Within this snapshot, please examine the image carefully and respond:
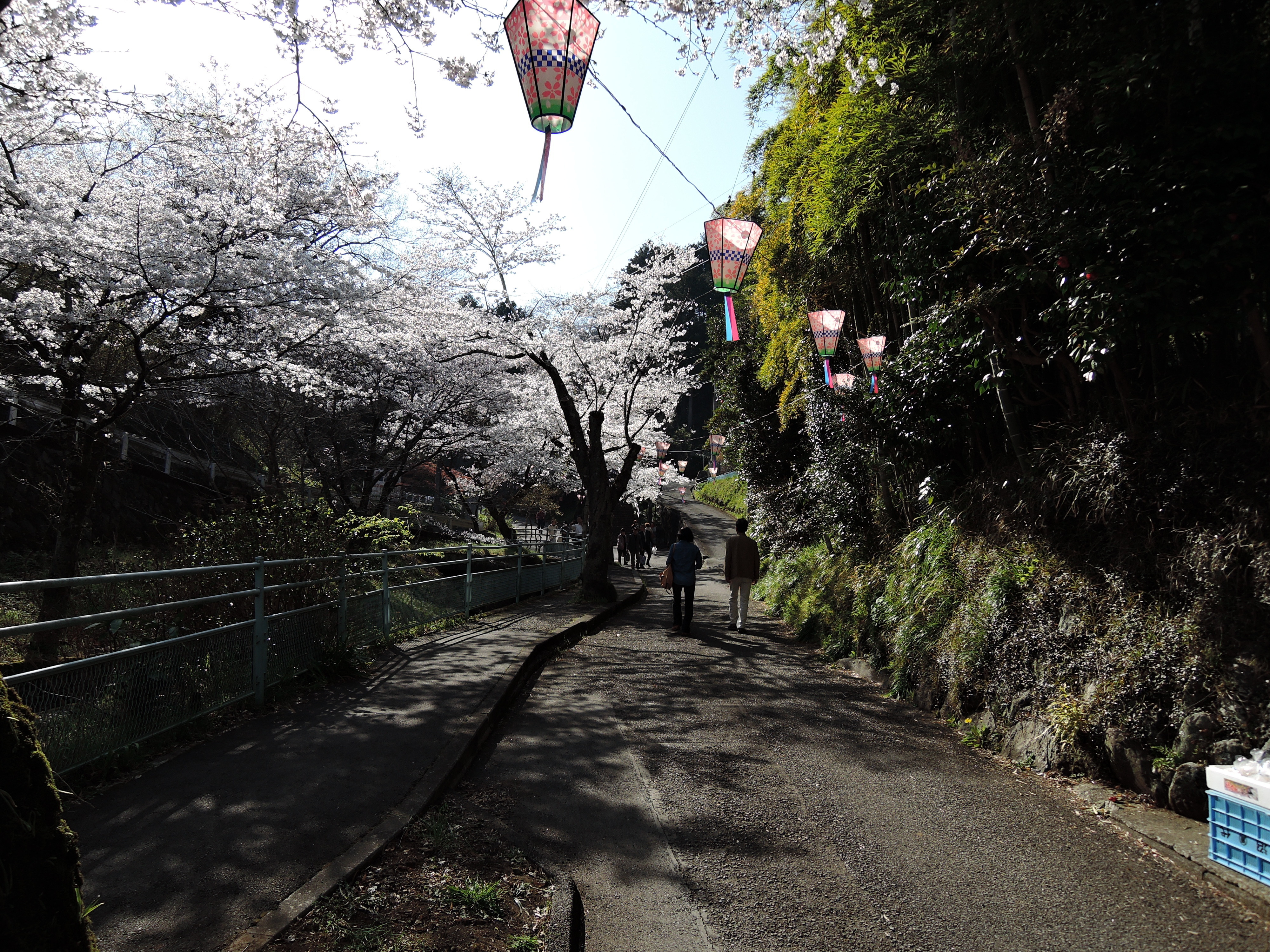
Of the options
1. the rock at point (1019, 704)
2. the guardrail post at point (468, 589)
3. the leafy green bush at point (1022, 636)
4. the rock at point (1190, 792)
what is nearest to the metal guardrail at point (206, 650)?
the guardrail post at point (468, 589)

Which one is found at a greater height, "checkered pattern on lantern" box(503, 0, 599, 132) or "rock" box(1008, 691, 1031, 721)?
"checkered pattern on lantern" box(503, 0, 599, 132)

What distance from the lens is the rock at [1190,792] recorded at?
3.87 m

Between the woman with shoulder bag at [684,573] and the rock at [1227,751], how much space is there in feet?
24.5

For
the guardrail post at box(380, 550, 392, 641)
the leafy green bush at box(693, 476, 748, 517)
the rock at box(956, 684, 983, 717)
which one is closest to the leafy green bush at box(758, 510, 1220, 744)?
the rock at box(956, 684, 983, 717)

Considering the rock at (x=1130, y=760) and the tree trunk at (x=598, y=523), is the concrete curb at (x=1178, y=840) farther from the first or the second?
the tree trunk at (x=598, y=523)

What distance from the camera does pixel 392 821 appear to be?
12.4 feet

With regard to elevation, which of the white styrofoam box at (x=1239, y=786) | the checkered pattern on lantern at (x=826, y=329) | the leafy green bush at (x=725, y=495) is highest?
the checkered pattern on lantern at (x=826, y=329)

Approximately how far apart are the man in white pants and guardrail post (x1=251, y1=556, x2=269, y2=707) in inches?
252

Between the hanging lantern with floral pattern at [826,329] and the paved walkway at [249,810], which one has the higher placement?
the hanging lantern with floral pattern at [826,329]

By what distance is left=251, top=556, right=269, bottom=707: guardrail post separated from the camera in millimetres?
5773

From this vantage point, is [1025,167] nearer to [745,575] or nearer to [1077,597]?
[1077,597]

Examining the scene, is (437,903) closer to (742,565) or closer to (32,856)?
(32,856)

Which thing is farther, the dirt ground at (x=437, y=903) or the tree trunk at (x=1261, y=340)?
the tree trunk at (x=1261, y=340)

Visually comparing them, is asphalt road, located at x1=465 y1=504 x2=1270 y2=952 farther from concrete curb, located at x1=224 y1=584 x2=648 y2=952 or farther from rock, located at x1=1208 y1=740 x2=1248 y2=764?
rock, located at x1=1208 y1=740 x2=1248 y2=764
